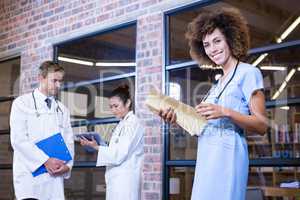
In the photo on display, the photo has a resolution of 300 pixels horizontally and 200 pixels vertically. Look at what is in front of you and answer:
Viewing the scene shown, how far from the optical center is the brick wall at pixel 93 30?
423 centimetres

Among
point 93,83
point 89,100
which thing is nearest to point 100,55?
point 93,83

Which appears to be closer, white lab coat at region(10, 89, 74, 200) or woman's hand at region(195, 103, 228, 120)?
woman's hand at region(195, 103, 228, 120)

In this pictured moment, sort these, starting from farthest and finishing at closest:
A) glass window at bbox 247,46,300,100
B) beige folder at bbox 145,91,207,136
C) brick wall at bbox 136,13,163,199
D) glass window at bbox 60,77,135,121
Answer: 1. glass window at bbox 60,77,135,121
2. brick wall at bbox 136,13,163,199
3. glass window at bbox 247,46,300,100
4. beige folder at bbox 145,91,207,136

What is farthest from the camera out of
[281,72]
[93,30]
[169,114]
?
[93,30]

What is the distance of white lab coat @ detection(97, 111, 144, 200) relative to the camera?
11.3ft

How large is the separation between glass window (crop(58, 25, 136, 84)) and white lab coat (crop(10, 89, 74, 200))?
1510mm

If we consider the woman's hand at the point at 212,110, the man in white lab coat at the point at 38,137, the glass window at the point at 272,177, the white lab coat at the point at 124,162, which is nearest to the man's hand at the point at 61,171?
→ the man in white lab coat at the point at 38,137

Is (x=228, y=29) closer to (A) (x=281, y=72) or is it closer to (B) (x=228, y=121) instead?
(B) (x=228, y=121)

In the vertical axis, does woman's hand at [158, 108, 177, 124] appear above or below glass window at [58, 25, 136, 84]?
below

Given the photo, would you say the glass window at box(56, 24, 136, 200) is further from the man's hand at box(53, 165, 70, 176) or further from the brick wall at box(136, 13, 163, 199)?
the man's hand at box(53, 165, 70, 176)

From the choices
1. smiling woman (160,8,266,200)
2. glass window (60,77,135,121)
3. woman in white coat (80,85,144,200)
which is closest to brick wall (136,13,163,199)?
glass window (60,77,135,121)

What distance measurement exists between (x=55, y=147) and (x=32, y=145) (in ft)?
0.58

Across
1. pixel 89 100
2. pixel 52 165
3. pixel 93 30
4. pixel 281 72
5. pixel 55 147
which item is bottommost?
pixel 52 165

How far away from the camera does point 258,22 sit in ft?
13.0
